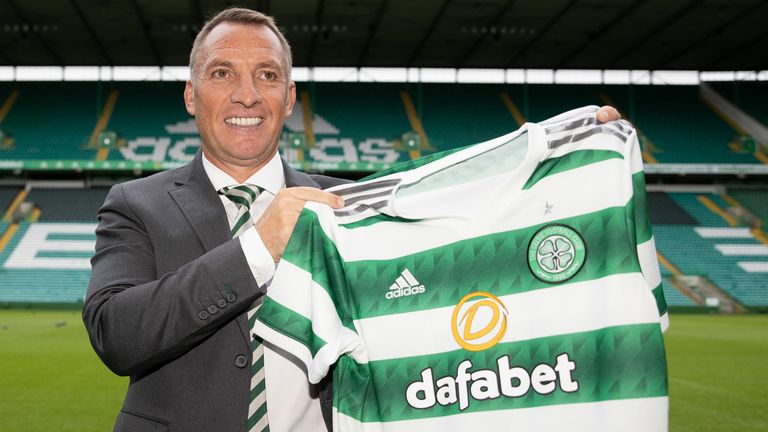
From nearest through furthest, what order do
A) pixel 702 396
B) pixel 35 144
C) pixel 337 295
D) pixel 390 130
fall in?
pixel 337 295
pixel 702 396
pixel 35 144
pixel 390 130

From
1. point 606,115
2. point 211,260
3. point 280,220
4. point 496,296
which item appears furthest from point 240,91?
point 606,115

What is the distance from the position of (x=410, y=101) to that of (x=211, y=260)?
30.7 m

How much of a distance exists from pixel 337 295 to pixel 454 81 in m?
31.1

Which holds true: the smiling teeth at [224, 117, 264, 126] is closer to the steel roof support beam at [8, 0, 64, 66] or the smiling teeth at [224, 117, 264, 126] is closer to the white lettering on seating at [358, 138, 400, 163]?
the steel roof support beam at [8, 0, 64, 66]

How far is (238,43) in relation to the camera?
2316 millimetres

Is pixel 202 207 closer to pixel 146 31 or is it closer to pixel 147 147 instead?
pixel 146 31

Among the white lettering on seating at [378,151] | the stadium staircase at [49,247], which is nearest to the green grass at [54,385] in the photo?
the stadium staircase at [49,247]

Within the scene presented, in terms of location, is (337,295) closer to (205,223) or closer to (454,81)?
(205,223)

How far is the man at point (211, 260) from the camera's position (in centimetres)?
197

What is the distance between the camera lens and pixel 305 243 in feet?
7.34

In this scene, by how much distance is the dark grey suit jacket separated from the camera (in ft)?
6.43

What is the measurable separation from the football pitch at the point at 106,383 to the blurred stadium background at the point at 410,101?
411 centimetres

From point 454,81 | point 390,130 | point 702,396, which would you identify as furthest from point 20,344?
point 454,81

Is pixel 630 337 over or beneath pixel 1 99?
beneath
